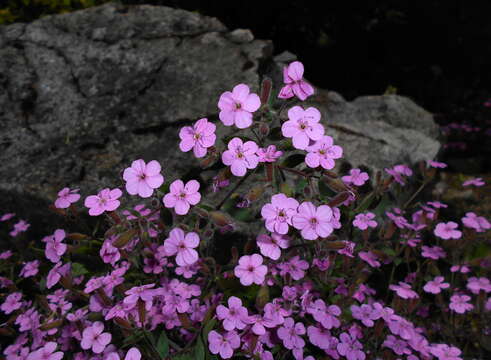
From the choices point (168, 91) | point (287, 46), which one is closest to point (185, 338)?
point (168, 91)

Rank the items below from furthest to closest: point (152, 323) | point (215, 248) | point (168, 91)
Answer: point (168, 91) < point (215, 248) < point (152, 323)

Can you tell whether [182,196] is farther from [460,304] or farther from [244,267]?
[460,304]

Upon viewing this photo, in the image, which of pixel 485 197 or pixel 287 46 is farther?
pixel 287 46

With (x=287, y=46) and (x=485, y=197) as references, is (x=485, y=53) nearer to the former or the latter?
(x=287, y=46)

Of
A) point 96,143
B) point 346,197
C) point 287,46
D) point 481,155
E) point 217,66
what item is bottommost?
point 481,155

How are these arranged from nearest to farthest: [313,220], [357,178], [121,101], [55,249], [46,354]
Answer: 1. [313,220]
2. [46,354]
3. [55,249]
4. [357,178]
5. [121,101]

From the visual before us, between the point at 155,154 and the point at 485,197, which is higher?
the point at 155,154

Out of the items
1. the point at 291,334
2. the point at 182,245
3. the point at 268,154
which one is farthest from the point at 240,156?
the point at 291,334
